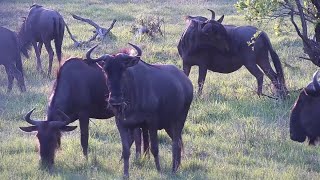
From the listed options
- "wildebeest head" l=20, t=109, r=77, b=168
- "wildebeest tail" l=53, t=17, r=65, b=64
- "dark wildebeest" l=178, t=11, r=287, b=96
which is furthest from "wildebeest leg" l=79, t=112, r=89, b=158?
"wildebeest tail" l=53, t=17, r=65, b=64

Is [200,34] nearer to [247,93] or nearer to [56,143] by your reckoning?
[247,93]

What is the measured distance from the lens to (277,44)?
63.7 ft

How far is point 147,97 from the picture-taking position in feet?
27.3

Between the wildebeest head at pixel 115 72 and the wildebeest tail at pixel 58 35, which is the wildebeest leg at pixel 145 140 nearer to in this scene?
the wildebeest head at pixel 115 72

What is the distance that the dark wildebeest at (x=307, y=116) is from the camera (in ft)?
26.6

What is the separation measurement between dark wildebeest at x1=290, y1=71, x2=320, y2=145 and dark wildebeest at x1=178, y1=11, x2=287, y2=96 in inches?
181

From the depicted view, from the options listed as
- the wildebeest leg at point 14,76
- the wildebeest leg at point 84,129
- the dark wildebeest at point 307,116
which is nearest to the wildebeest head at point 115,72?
the wildebeest leg at point 84,129

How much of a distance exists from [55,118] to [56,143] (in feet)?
1.41

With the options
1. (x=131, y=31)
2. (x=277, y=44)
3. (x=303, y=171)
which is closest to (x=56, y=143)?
(x=303, y=171)

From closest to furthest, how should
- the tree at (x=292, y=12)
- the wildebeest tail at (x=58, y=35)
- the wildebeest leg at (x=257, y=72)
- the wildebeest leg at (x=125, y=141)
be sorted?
1. the wildebeest leg at (x=125, y=141)
2. the tree at (x=292, y=12)
3. the wildebeest leg at (x=257, y=72)
4. the wildebeest tail at (x=58, y=35)

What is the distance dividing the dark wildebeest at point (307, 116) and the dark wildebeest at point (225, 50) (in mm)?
4608

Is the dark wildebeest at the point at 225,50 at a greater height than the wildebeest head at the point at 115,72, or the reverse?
the wildebeest head at the point at 115,72

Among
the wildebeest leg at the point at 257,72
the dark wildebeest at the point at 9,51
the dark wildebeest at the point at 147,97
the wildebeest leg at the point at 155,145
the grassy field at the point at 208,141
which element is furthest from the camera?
the dark wildebeest at the point at 9,51

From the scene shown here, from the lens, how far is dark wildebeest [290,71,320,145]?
8.12m
